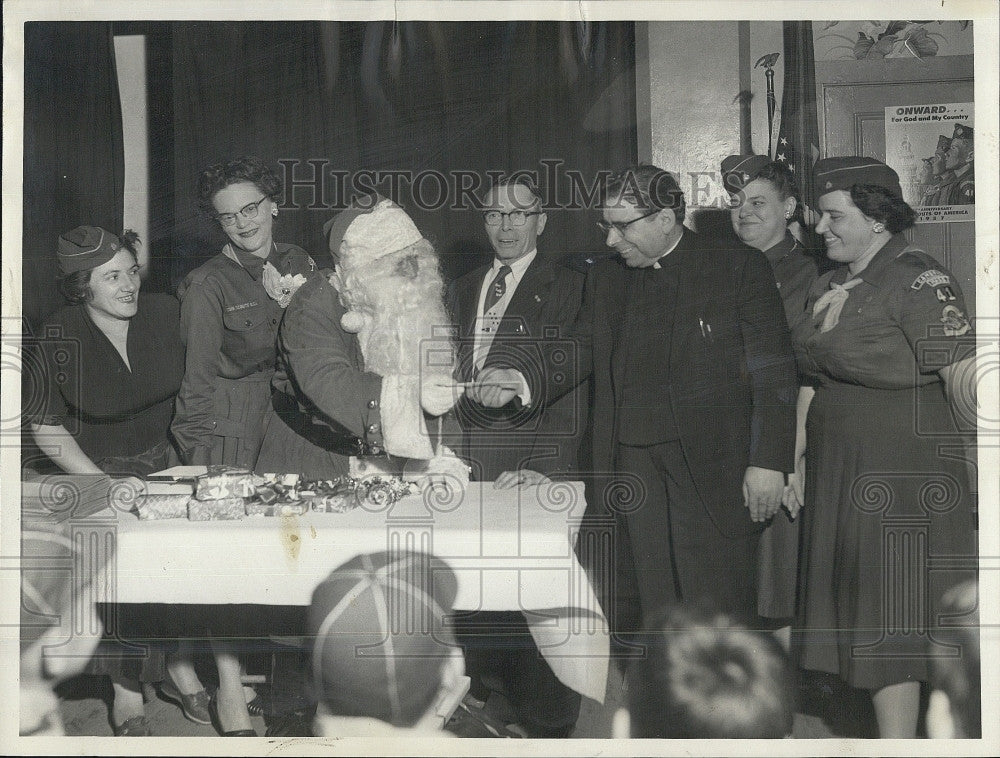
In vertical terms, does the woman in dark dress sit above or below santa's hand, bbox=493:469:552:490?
above

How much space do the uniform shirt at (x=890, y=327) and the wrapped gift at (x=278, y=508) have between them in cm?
164

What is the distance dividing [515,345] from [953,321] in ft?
4.55

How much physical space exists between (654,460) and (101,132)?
6.74ft

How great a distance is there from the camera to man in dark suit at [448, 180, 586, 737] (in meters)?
2.81

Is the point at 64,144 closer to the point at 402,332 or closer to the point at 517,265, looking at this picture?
the point at 402,332

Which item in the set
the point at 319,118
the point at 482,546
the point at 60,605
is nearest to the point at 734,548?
the point at 482,546

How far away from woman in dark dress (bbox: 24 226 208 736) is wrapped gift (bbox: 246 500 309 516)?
29 cm

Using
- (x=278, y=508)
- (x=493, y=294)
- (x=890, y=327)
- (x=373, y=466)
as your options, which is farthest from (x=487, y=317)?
(x=890, y=327)

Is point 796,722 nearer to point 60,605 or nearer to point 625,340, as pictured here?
point 625,340

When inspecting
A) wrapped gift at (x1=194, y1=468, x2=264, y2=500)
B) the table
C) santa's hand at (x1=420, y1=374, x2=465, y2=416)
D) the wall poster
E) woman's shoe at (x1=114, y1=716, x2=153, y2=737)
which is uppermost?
the wall poster

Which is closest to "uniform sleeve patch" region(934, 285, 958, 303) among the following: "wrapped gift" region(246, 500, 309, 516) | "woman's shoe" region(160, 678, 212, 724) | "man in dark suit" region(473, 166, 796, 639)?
"man in dark suit" region(473, 166, 796, 639)

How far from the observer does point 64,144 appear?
9.40 feet

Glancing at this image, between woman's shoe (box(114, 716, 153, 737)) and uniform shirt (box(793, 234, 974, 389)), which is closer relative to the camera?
uniform shirt (box(793, 234, 974, 389))

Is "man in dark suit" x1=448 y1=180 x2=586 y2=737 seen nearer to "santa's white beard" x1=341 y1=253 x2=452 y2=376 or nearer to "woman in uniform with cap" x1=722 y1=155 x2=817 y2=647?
"santa's white beard" x1=341 y1=253 x2=452 y2=376
